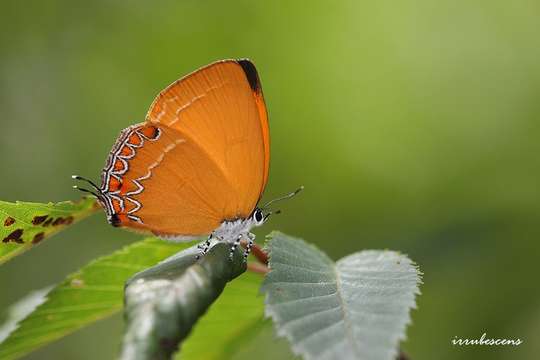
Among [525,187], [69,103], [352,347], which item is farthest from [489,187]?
[69,103]

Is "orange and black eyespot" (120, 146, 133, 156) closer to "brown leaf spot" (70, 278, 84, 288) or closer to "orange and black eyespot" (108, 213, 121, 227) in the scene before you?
"orange and black eyespot" (108, 213, 121, 227)

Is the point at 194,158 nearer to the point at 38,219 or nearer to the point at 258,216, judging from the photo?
the point at 258,216

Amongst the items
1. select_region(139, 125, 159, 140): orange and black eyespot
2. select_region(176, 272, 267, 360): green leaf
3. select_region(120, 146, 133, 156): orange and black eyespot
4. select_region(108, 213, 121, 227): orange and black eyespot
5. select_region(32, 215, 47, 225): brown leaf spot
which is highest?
select_region(139, 125, 159, 140): orange and black eyespot

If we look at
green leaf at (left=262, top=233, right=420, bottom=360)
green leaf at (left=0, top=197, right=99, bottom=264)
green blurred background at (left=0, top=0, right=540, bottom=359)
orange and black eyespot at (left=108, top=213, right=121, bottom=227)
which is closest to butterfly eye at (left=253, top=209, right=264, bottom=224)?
green leaf at (left=262, top=233, right=420, bottom=360)

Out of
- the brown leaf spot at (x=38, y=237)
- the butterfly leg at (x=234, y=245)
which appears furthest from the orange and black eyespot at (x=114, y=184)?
the butterfly leg at (x=234, y=245)

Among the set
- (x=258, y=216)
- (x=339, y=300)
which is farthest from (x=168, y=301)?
(x=258, y=216)

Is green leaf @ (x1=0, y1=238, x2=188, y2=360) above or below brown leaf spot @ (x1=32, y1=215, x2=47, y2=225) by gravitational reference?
below

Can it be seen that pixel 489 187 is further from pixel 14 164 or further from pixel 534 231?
pixel 14 164
